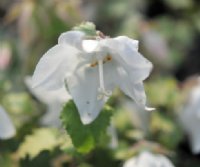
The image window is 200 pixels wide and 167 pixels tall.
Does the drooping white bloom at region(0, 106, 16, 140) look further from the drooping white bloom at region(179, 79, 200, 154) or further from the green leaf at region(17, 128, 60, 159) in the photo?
the drooping white bloom at region(179, 79, 200, 154)

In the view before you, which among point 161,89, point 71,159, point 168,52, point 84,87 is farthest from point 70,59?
point 168,52

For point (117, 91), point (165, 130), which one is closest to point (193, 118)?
point (165, 130)

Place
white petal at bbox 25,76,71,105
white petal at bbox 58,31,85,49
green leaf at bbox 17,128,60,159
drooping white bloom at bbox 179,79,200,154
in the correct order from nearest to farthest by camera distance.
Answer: white petal at bbox 58,31,85,49 → white petal at bbox 25,76,71,105 → green leaf at bbox 17,128,60,159 → drooping white bloom at bbox 179,79,200,154

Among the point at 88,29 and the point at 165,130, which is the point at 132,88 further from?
the point at 165,130

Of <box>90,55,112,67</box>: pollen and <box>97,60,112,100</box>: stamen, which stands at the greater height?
<box>90,55,112,67</box>: pollen

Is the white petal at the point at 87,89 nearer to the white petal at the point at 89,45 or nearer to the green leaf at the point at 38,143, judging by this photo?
the white petal at the point at 89,45

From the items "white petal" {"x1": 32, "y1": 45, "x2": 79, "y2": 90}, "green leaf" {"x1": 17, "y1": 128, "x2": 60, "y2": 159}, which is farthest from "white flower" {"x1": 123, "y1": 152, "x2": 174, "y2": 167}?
"white petal" {"x1": 32, "y1": 45, "x2": 79, "y2": 90}

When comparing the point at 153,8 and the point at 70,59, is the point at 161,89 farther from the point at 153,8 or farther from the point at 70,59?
the point at 153,8

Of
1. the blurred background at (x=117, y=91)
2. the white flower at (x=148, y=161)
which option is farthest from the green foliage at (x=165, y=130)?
the white flower at (x=148, y=161)
